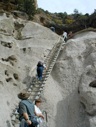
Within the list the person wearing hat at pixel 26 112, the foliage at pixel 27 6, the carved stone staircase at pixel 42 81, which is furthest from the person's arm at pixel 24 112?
the foliage at pixel 27 6

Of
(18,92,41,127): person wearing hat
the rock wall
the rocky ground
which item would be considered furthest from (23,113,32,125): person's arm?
the rock wall

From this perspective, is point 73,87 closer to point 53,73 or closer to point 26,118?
point 53,73

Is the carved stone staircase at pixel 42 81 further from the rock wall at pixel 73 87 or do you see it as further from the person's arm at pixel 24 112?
the person's arm at pixel 24 112

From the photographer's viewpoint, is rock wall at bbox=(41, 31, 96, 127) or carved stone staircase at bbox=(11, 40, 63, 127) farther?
rock wall at bbox=(41, 31, 96, 127)

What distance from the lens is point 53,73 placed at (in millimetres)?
22422

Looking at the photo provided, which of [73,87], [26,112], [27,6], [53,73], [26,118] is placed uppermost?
[27,6]

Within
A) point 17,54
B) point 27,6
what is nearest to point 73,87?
point 17,54

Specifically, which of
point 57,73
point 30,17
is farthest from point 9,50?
point 30,17

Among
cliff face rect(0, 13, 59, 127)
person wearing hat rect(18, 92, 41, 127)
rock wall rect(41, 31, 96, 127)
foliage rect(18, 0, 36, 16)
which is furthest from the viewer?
foliage rect(18, 0, 36, 16)

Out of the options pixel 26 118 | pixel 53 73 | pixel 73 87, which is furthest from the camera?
pixel 53 73

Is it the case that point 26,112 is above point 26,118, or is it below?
above

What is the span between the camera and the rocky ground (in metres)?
17.7

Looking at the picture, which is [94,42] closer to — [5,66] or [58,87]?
[58,87]

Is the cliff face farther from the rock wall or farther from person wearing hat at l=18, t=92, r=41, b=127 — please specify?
person wearing hat at l=18, t=92, r=41, b=127
